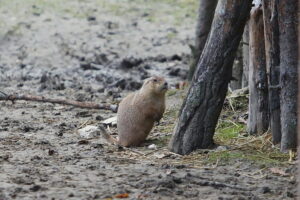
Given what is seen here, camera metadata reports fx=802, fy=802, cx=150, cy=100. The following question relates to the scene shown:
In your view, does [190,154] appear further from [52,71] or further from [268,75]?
[52,71]

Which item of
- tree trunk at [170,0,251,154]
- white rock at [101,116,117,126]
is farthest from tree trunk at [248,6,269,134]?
white rock at [101,116,117,126]

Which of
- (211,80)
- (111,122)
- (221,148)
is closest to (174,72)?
(111,122)

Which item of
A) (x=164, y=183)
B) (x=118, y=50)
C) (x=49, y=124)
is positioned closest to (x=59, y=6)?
(x=118, y=50)

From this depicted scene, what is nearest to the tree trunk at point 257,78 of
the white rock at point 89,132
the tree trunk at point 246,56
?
the tree trunk at point 246,56

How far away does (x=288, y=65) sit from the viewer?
20.7ft

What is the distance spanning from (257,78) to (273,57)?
564 mm

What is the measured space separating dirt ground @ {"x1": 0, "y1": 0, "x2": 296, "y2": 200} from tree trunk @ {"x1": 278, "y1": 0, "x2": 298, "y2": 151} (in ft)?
1.24

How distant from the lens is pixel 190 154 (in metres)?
6.76

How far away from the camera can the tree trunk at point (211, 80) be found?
6.44 meters

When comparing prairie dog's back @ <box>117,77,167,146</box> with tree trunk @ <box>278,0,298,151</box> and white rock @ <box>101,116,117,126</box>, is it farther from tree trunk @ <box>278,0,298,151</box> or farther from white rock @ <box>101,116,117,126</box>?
tree trunk @ <box>278,0,298,151</box>

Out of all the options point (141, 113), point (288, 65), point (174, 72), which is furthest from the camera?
point (174, 72)

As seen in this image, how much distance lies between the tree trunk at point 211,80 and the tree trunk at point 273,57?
0.20 m

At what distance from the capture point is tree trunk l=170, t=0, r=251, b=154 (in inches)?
253

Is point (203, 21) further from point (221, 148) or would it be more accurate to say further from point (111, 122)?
point (221, 148)
